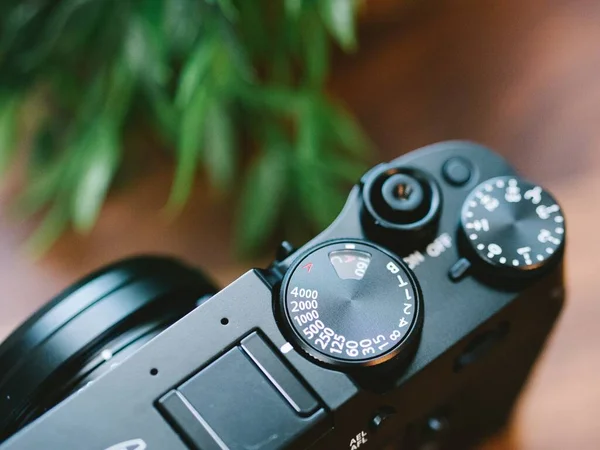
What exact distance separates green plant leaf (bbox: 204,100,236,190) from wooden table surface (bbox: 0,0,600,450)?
90 mm

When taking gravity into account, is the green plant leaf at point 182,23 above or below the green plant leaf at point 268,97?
above

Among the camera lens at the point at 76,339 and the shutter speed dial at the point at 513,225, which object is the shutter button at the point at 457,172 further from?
the camera lens at the point at 76,339

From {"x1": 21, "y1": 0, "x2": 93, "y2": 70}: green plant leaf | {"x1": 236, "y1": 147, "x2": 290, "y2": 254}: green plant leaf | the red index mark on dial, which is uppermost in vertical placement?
{"x1": 21, "y1": 0, "x2": 93, "y2": 70}: green plant leaf

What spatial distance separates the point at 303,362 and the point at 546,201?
7.7 inches

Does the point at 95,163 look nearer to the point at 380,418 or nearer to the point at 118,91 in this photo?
the point at 118,91

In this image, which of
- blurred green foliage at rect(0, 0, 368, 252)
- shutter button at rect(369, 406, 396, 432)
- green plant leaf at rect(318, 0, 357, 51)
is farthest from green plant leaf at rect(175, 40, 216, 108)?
shutter button at rect(369, 406, 396, 432)

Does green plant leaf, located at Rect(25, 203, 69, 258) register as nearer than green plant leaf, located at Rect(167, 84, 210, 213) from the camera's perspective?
No

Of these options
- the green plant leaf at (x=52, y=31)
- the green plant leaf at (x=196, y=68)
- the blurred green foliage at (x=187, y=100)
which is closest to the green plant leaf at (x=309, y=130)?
the blurred green foliage at (x=187, y=100)

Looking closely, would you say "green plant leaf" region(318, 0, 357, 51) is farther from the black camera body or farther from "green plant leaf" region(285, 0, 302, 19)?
the black camera body

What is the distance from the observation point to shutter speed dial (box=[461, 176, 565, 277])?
20.6 inches

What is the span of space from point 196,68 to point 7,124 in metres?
0.22

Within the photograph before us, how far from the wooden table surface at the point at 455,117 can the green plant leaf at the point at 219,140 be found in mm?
90

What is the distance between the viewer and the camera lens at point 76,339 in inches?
21.7

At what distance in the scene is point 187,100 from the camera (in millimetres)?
693
